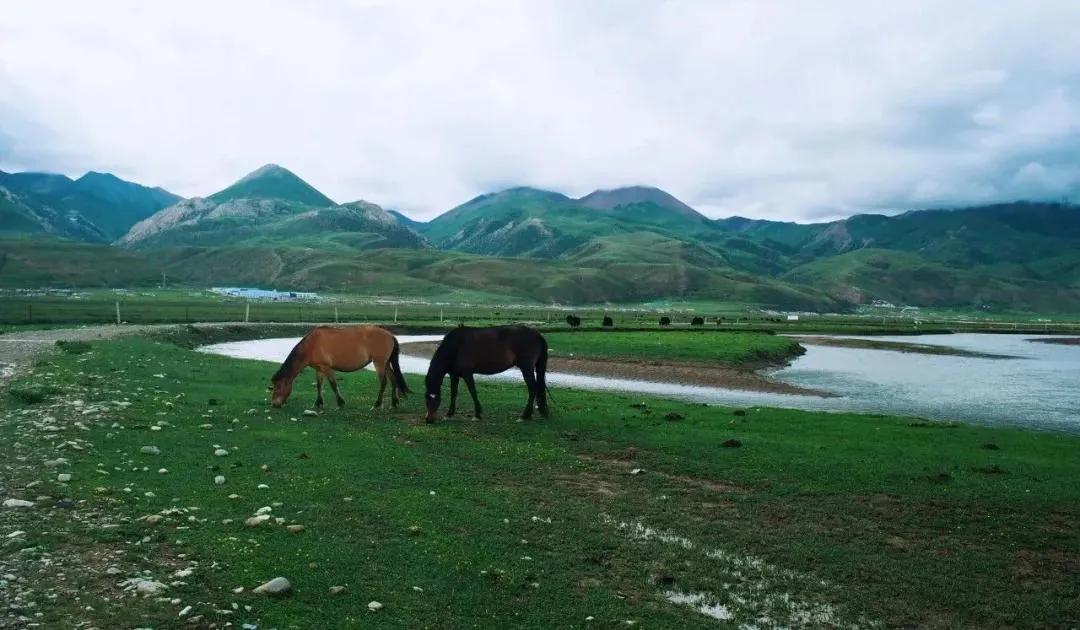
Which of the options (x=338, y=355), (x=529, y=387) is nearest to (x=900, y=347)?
(x=529, y=387)

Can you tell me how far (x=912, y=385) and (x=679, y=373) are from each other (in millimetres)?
14495

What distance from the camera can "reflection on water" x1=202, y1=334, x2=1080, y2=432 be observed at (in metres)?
32.7

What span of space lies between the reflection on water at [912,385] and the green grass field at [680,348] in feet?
8.50

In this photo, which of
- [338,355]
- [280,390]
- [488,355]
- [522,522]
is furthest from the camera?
[338,355]

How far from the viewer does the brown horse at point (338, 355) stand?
2273 cm

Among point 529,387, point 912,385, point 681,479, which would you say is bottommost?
point 912,385

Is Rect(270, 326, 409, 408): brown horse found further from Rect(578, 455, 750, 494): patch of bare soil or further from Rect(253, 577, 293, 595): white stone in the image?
Rect(253, 577, 293, 595): white stone

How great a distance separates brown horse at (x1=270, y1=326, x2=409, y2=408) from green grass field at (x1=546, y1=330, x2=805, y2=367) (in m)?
29.9

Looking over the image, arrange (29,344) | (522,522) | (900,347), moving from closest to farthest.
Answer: (522,522) < (29,344) < (900,347)

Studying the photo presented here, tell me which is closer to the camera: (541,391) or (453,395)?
(453,395)

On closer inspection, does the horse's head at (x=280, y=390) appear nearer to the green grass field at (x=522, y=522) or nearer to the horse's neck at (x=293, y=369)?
the horse's neck at (x=293, y=369)

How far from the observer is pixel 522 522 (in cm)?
1209

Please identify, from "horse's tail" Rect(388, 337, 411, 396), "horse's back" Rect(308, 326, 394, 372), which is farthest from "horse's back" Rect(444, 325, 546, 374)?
"horse's back" Rect(308, 326, 394, 372)

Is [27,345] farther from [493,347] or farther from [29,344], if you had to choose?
[493,347]
